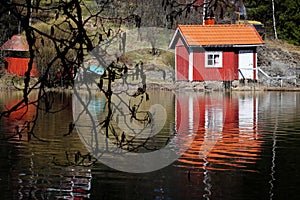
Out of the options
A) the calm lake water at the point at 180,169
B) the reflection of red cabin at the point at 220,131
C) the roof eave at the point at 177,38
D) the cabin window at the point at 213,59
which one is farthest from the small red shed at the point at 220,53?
the calm lake water at the point at 180,169

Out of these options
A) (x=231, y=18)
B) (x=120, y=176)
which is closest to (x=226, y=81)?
(x=231, y=18)

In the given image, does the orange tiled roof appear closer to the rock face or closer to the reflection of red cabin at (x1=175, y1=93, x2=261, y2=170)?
the rock face

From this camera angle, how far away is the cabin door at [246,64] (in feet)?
128

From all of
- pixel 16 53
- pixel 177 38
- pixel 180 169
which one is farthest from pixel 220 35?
pixel 180 169

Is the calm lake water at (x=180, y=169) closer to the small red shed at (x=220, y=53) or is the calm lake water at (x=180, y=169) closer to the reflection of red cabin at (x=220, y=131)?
the reflection of red cabin at (x=220, y=131)

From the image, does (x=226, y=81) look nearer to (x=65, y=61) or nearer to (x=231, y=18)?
(x=231, y=18)

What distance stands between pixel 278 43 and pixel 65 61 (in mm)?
42648

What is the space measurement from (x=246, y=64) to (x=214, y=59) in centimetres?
193

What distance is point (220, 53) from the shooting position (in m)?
39.0

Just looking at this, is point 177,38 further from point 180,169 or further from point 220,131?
point 180,169

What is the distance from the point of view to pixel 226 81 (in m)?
37.9

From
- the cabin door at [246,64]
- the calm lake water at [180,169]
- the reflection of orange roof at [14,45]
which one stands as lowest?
the calm lake water at [180,169]

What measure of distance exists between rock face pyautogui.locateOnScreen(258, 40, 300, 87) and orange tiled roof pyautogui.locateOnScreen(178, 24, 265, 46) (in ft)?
7.90

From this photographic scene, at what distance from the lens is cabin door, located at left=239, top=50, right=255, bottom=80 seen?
38906 mm
